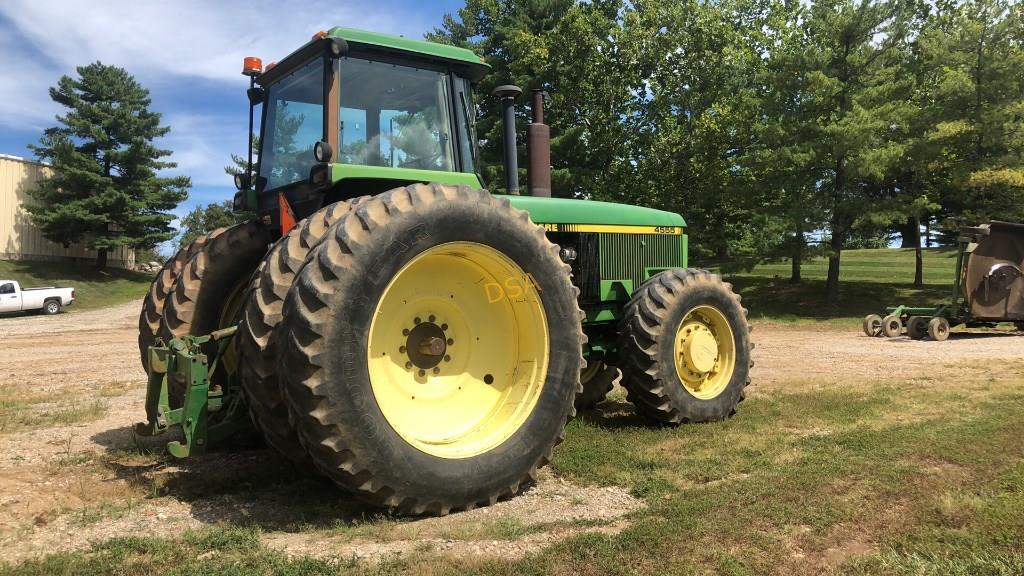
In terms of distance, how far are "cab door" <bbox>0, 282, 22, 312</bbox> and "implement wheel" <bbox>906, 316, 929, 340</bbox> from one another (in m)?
28.4

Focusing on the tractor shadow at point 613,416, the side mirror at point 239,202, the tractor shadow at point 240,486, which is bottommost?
the tractor shadow at point 240,486

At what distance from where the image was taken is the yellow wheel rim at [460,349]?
4.18m

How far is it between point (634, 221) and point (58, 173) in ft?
127

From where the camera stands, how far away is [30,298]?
26.5 metres

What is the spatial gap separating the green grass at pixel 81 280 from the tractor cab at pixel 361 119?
28.9 meters

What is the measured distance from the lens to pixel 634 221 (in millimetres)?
6852

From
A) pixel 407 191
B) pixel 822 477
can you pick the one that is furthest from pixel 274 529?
pixel 822 477

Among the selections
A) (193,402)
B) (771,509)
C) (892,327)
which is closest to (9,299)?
(193,402)

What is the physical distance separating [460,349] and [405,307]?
0.48 metres

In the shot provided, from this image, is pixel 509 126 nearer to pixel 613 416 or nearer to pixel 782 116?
pixel 613 416

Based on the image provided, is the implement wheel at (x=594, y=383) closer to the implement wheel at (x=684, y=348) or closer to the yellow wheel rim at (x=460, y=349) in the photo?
the implement wheel at (x=684, y=348)

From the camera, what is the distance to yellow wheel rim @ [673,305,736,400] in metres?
6.23

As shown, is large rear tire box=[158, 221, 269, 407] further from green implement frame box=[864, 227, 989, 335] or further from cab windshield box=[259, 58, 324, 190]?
green implement frame box=[864, 227, 989, 335]

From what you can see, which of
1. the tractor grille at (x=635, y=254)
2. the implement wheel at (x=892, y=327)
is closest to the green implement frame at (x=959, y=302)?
the implement wheel at (x=892, y=327)
